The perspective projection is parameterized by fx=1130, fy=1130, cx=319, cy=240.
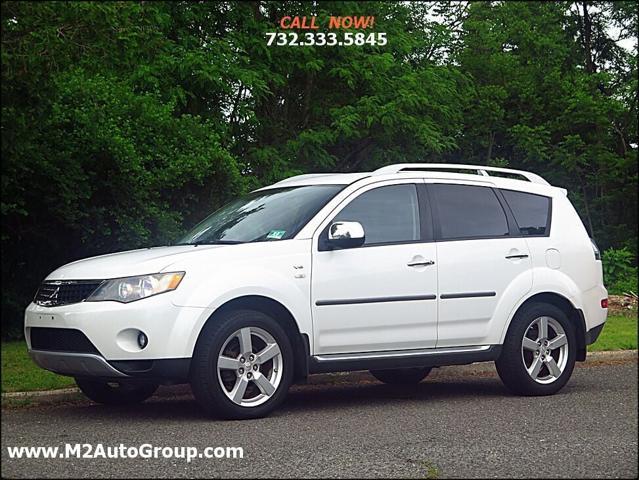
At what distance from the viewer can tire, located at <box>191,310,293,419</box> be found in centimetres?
825

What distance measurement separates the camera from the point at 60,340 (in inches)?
332

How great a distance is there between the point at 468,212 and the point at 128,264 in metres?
3.18

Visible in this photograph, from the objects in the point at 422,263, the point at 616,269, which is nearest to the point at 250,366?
the point at 422,263

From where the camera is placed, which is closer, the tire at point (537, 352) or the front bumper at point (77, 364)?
the front bumper at point (77, 364)

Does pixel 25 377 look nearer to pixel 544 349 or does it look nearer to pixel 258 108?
pixel 544 349

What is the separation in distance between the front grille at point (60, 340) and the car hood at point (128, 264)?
41 centimetres

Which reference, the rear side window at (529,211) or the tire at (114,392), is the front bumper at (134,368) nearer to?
the tire at (114,392)

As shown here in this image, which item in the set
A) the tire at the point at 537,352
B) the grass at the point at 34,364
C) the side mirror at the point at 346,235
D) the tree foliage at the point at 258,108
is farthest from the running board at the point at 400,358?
the tree foliage at the point at 258,108

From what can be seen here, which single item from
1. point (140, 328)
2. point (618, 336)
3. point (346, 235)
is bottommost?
point (618, 336)

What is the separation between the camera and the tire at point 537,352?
9797 millimetres

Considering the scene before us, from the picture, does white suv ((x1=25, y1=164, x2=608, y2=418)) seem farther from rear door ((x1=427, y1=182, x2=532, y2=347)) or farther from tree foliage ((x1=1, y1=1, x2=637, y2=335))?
tree foliage ((x1=1, y1=1, x2=637, y2=335))

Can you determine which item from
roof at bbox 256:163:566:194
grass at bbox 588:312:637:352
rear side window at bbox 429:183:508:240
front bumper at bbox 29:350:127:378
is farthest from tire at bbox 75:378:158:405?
grass at bbox 588:312:637:352

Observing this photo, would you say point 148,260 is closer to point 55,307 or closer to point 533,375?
point 55,307

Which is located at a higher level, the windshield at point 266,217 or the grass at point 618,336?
the windshield at point 266,217
